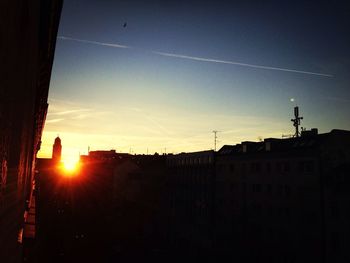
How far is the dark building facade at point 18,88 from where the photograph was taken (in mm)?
2645

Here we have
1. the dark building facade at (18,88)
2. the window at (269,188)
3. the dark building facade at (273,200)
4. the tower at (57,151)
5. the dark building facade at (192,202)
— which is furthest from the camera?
the tower at (57,151)

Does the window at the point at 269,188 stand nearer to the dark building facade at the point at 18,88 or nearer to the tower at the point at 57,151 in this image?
the dark building facade at the point at 18,88

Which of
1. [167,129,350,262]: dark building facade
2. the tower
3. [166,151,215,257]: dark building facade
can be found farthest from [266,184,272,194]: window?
the tower

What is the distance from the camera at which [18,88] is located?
3.79m

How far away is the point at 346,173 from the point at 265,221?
36.5 feet

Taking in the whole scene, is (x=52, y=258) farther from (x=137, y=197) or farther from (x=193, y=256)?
(x=137, y=197)

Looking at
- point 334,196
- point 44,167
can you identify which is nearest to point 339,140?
point 334,196

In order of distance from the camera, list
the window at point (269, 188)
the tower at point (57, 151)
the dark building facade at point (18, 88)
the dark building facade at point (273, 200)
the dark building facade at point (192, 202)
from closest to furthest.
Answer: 1. the dark building facade at point (18, 88)
2. the dark building facade at point (273, 200)
3. the window at point (269, 188)
4. the dark building facade at point (192, 202)
5. the tower at point (57, 151)

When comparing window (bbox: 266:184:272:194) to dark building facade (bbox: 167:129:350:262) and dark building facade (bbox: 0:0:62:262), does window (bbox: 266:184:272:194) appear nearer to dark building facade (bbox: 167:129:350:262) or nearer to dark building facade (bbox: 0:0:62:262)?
dark building facade (bbox: 167:129:350:262)

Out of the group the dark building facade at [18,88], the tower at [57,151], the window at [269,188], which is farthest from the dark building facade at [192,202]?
the tower at [57,151]

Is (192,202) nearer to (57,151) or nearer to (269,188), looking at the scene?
(269,188)

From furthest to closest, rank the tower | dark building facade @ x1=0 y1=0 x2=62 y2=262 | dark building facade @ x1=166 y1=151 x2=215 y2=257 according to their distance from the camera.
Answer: the tower
dark building facade @ x1=166 y1=151 x2=215 y2=257
dark building facade @ x1=0 y1=0 x2=62 y2=262

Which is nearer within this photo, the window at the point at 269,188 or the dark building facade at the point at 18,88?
the dark building facade at the point at 18,88

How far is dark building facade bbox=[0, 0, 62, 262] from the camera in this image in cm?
264
